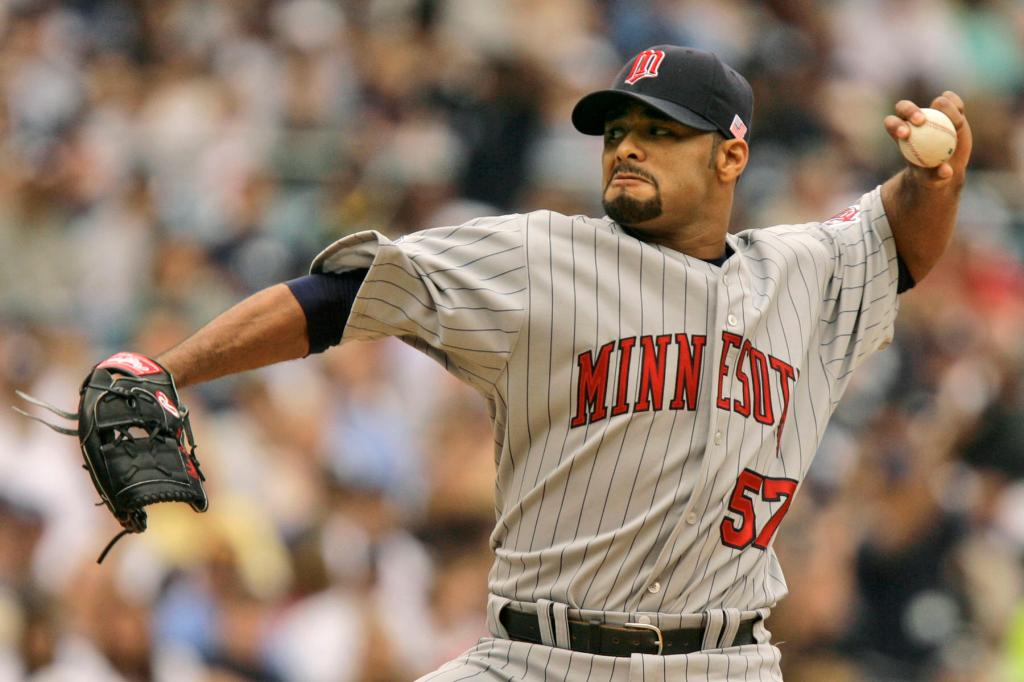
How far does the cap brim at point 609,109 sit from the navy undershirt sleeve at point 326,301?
639 mm

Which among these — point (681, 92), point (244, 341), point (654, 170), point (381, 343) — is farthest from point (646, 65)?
point (381, 343)

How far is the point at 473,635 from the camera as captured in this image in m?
5.64

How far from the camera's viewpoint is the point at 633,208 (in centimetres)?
300

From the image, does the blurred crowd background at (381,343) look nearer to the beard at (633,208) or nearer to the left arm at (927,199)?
the left arm at (927,199)

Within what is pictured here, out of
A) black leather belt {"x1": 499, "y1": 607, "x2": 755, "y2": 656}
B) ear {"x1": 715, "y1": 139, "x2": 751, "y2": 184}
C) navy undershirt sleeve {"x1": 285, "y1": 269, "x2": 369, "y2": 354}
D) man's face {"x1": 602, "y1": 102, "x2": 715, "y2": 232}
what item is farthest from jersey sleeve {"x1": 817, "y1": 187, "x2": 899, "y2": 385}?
navy undershirt sleeve {"x1": 285, "y1": 269, "x2": 369, "y2": 354}

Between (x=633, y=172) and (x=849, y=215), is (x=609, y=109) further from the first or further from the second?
(x=849, y=215)

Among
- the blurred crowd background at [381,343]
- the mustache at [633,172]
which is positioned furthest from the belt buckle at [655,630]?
the blurred crowd background at [381,343]

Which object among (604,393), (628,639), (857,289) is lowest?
(628,639)

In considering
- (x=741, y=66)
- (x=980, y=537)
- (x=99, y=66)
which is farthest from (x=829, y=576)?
(x=99, y=66)

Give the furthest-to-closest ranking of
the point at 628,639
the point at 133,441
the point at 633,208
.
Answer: the point at 633,208
the point at 628,639
the point at 133,441

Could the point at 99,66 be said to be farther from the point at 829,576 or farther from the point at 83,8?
the point at 829,576

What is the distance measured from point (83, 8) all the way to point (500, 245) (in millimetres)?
5819

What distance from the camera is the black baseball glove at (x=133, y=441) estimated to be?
2549mm

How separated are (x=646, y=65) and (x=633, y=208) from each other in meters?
0.32
